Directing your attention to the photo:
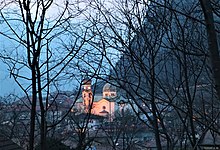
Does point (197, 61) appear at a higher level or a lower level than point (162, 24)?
lower

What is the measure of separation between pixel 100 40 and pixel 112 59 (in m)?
0.39

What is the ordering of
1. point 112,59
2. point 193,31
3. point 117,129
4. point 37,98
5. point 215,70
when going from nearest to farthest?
point 215,70, point 37,98, point 193,31, point 112,59, point 117,129

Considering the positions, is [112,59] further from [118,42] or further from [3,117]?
[3,117]

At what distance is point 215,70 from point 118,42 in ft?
7.66

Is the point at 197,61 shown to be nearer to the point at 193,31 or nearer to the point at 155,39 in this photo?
the point at 193,31

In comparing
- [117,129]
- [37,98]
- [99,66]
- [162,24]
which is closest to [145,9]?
[162,24]

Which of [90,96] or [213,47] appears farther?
[90,96]

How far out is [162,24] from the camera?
331 centimetres

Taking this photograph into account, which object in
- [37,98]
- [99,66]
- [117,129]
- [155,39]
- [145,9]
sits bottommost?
[117,129]

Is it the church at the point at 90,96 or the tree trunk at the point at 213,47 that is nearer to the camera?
the tree trunk at the point at 213,47

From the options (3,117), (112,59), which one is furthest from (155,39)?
(3,117)

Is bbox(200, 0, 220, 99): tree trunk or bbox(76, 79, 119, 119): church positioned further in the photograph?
bbox(76, 79, 119, 119): church

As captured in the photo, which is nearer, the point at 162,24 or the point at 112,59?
the point at 162,24

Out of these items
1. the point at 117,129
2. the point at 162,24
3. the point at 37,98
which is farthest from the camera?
the point at 117,129
